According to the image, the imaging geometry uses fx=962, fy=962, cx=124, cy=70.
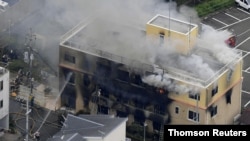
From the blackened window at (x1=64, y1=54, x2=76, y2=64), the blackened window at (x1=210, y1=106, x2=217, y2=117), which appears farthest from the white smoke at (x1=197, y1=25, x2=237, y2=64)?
the blackened window at (x1=64, y1=54, x2=76, y2=64)

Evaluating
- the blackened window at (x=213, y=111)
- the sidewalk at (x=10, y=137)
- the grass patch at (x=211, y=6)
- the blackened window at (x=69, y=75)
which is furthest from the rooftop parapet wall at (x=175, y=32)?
the grass patch at (x=211, y=6)

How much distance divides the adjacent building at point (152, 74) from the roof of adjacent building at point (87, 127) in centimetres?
412

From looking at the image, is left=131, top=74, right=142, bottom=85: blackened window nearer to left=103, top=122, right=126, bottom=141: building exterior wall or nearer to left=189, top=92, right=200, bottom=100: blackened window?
left=189, top=92, right=200, bottom=100: blackened window

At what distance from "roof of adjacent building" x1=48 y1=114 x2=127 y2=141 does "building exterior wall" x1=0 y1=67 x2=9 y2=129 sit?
4533mm

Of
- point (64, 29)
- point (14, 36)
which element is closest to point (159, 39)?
point (64, 29)

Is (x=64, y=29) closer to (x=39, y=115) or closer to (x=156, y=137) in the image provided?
(x=39, y=115)

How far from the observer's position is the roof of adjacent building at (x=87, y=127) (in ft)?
146

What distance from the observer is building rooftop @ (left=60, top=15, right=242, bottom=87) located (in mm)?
49406

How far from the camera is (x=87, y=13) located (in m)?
55.7

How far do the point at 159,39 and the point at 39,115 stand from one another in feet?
26.3

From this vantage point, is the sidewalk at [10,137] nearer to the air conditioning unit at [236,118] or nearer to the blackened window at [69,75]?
the blackened window at [69,75]

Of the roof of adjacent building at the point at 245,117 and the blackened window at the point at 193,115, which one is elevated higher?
the roof of adjacent building at the point at 245,117

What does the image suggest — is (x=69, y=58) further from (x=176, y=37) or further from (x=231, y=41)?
(x=231, y=41)

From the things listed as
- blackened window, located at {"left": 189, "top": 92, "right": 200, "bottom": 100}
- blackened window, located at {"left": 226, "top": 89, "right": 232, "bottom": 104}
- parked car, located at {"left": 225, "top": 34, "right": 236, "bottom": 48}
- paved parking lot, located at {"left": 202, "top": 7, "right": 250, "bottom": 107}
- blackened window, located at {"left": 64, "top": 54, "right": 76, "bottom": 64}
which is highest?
paved parking lot, located at {"left": 202, "top": 7, "right": 250, "bottom": 107}
